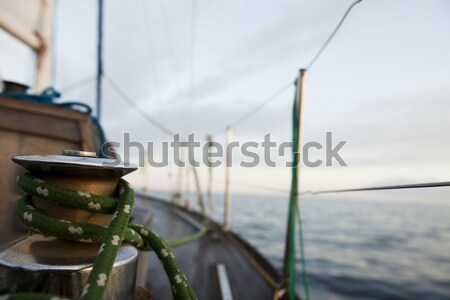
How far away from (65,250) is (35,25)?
407cm

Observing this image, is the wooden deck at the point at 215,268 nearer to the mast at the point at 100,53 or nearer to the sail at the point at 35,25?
the mast at the point at 100,53

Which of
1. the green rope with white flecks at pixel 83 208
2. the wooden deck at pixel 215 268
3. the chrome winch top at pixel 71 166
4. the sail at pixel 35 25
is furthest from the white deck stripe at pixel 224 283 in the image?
the sail at pixel 35 25

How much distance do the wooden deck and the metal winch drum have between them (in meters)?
1.40

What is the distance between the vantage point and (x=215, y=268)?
2.66m

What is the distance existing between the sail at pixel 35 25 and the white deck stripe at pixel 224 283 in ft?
10.7

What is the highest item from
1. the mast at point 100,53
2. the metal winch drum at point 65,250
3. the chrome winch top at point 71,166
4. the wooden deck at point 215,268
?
the mast at point 100,53

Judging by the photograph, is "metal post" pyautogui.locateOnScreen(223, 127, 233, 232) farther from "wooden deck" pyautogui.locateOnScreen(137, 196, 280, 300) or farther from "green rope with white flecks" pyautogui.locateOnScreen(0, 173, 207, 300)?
"green rope with white flecks" pyautogui.locateOnScreen(0, 173, 207, 300)

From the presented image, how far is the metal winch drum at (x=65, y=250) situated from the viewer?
22.6 inches

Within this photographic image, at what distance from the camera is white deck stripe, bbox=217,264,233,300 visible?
6.53 ft

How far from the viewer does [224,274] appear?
8.18 feet

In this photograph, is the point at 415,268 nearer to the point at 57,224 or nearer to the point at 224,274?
the point at 224,274

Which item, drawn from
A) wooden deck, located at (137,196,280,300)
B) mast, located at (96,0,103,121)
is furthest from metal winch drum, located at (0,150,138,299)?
mast, located at (96,0,103,121)

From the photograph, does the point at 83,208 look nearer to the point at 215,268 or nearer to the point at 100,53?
the point at 215,268

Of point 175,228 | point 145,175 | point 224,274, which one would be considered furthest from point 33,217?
point 145,175
